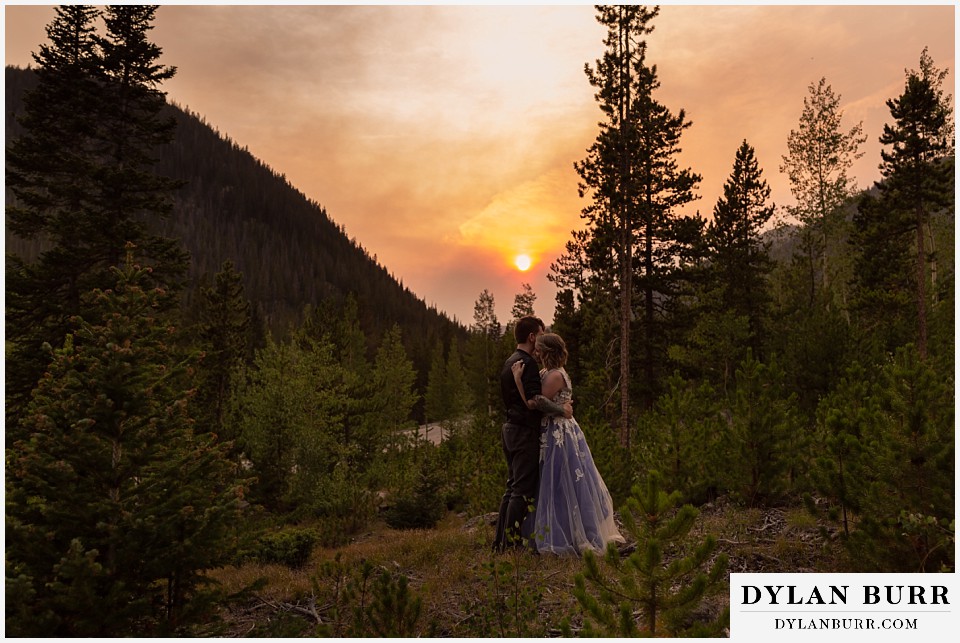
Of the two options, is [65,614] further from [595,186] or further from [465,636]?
[595,186]

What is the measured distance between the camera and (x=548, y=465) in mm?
6473

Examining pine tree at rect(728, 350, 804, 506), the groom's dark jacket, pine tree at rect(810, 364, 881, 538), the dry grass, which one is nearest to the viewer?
the dry grass

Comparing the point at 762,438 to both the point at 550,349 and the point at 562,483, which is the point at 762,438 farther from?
the point at 550,349

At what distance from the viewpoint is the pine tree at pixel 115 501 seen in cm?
388

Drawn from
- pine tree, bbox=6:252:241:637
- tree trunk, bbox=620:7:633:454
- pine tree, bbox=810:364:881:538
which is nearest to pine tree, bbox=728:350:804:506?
pine tree, bbox=810:364:881:538

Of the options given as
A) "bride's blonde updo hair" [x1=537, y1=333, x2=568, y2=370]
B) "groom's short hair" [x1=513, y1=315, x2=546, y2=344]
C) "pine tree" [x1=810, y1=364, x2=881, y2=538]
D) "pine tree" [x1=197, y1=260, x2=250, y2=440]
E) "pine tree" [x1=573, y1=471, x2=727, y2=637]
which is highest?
"pine tree" [x1=197, y1=260, x2=250, y2=440]

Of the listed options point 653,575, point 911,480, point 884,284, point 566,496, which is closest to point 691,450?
point 566,496

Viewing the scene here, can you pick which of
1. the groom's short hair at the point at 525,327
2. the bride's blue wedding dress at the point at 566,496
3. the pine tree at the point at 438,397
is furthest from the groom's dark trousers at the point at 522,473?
the pine tree at the point at 438,397

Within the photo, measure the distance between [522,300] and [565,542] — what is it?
56.2m

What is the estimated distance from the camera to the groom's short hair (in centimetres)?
651

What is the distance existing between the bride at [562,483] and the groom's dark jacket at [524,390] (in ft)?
0.35

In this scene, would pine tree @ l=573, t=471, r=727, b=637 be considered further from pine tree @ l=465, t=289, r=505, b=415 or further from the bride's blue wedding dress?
pine tree @ l=465, t=289, r=505, b=415

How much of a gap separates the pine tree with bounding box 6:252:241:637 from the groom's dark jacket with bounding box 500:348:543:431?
3.08 meters

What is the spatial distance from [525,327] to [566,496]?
6.73 feet
